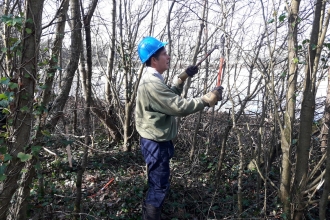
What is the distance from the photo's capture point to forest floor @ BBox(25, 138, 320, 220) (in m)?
3.63

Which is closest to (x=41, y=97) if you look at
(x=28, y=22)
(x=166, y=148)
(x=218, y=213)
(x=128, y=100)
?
(x=28, y=22)

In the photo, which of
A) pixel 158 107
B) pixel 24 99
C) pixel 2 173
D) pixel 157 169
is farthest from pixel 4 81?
pixel 157 169

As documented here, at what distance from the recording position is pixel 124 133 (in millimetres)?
5945

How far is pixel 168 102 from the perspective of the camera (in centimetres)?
290

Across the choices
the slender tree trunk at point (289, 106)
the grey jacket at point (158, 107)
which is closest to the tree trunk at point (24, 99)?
the grey jacket at point (158, 107)

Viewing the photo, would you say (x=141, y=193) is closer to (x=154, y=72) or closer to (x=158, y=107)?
(x=158, y=107)

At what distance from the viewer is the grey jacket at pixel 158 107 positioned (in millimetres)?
2861

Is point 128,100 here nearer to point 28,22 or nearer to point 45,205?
point 45,205

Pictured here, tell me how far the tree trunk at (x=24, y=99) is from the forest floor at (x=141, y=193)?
0.68 meters

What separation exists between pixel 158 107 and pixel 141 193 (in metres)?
1.51

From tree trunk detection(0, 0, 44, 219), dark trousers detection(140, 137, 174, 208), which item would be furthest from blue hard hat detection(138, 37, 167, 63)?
tree trunk detection(0, 0, 44, 219)

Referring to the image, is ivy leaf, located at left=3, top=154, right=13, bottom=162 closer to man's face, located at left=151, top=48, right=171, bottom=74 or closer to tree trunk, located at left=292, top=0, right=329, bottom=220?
man's face, located at left=151, top=48, right=171, bottom=74

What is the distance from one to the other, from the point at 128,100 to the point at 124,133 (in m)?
0.65

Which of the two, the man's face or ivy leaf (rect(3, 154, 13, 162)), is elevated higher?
the man's face
